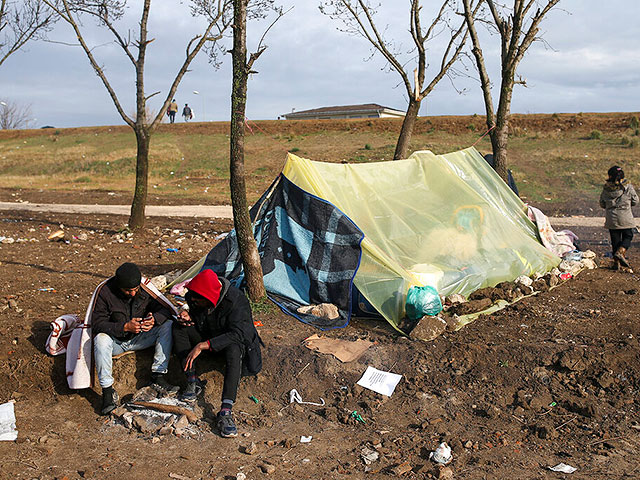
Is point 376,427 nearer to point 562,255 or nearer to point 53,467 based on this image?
point 53,467

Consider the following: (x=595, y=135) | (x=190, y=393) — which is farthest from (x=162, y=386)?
(x=595, y=135)

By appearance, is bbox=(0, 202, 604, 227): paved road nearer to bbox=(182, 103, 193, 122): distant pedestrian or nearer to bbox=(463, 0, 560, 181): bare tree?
bbox=(463, 0, 560, 181): bare tree

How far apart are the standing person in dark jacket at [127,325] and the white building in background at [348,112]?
44.5m

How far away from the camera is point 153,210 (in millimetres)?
14984

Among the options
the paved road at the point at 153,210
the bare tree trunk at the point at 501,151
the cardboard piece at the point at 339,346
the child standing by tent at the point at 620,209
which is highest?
the bare tree trunk at the point at 501,151

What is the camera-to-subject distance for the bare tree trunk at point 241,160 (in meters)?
5.53

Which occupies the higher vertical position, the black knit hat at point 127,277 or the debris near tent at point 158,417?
the black knit hat at point 127,277

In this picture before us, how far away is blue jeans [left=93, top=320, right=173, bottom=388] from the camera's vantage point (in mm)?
4268

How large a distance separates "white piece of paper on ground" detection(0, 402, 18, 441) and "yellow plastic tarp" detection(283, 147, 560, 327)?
310cm

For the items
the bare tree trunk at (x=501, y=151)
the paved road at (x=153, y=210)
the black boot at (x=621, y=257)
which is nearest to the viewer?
the black boot at (x=621, y=257)

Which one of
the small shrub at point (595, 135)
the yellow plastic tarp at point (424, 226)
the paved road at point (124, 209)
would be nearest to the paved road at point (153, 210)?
the paved road at point (124, 209)

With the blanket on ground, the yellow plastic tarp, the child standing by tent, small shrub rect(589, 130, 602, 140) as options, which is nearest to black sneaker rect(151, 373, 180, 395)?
the blanket on ground

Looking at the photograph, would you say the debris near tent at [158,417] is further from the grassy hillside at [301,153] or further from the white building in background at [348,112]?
the white building in background at [348,112]

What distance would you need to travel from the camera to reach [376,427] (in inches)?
160
